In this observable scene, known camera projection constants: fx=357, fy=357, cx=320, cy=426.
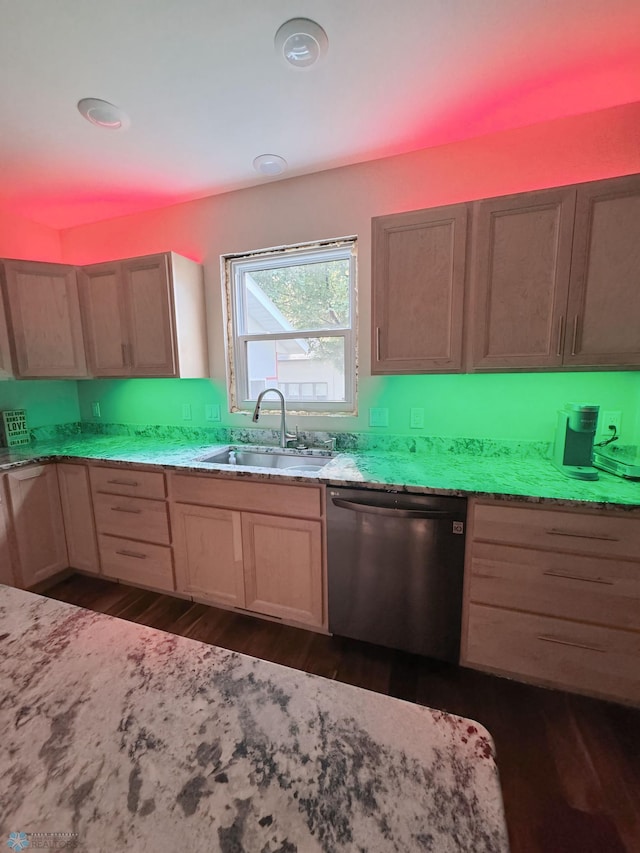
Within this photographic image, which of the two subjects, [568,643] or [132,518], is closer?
[568,643]

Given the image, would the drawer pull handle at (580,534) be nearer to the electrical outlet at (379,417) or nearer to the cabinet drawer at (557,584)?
the cabinet drawer at (557,584)

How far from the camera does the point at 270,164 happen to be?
206 centimetres

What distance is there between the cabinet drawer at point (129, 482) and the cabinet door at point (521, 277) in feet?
6.08

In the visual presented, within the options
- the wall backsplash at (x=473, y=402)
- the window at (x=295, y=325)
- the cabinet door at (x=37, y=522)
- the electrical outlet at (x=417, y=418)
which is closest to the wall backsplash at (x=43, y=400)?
the cabinet door at (x=37, y=522)

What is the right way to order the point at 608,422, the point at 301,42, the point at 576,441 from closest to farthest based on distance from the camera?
1. the point at 301,42
2. the point at 576,441
3. the point at 608,422

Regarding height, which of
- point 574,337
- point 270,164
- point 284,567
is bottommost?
point 284,567

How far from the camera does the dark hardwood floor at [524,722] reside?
1.12 metres

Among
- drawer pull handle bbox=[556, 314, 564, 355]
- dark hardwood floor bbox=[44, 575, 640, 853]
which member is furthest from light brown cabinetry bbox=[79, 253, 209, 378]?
drawer pull handle bbox=[556, 314, 564, 355]

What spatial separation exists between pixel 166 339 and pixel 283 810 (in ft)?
7.65

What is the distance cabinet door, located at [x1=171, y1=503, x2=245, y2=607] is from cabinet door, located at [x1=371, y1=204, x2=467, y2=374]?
1.23 metres

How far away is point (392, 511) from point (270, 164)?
2.04m

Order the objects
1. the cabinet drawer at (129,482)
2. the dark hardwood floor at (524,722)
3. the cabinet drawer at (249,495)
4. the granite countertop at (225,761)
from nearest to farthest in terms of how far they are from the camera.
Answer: the granite countertop at (225,761)
the dark hardwood floor at (524,722)
the cabinet drawer at (249,495)
the cabinet drawer at (129,482)

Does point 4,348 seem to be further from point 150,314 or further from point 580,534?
point 580,534

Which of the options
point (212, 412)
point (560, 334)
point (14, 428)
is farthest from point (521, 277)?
point (14, 428)
